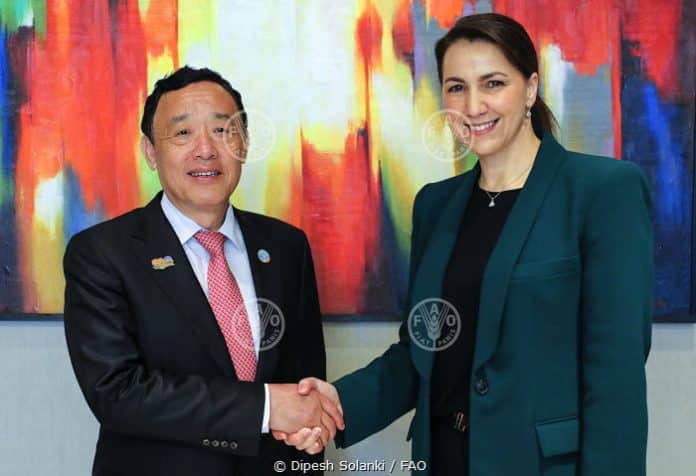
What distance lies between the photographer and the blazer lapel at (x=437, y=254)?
1430 mm

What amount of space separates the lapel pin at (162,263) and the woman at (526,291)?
0.43 metres

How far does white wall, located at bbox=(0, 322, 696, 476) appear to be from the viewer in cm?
195

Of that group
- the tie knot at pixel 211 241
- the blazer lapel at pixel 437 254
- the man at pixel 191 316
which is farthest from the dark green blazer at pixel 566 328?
the tie knot at pixel 211 241

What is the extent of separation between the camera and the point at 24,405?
1.99 meters

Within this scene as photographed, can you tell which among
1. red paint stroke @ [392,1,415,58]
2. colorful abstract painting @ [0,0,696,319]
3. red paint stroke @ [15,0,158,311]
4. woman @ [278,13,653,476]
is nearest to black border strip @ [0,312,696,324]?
colorful abstract painting @ [0,0,696,319]

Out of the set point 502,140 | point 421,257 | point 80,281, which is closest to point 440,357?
point 421,257

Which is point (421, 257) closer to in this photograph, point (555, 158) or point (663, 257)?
point (555, 158)

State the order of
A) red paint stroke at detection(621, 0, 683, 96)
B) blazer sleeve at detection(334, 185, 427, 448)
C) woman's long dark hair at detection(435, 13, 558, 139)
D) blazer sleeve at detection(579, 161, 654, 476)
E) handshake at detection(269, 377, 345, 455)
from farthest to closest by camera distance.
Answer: red paint stroke at detection(621, 0, 683, 96), blazer sleeve at detection(334, 185, 427, 448), handshake at detection(269, 377, 345, 455), woman's long dark hair at detection(435, 13, 558, 139), blazer sleeve at detection(579, 161, 654, 476)

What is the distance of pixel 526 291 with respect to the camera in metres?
1.27

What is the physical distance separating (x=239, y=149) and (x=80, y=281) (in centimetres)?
42

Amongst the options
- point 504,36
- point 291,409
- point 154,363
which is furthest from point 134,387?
point 504,36

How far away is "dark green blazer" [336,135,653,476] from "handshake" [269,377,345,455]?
1.17ft

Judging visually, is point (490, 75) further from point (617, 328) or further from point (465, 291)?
point (617, 328)

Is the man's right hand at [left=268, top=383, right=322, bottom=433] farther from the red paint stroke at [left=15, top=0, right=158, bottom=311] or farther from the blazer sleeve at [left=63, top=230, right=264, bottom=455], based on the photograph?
the red paint stroke at [left=15, top=0, right=158, bottom=311]
